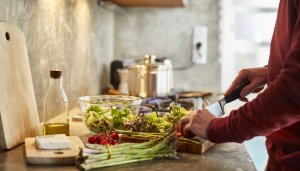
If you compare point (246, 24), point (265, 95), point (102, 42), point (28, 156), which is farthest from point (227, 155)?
point (246, 24)

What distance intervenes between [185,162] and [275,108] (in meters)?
0.33

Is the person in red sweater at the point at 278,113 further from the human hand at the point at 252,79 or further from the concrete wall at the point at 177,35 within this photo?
the concrete wall at the point at 177,35

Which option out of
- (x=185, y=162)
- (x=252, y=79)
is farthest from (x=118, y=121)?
(x=252, y=79)

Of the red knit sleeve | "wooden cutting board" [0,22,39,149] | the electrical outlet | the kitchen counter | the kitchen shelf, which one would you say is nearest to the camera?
the red knit sleeve

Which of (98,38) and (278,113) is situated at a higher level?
(98,38)

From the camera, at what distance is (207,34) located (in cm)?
303

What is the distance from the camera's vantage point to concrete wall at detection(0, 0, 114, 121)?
4.98ft

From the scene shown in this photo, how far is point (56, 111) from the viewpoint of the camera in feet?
4.30

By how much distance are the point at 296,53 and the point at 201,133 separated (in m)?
0.36

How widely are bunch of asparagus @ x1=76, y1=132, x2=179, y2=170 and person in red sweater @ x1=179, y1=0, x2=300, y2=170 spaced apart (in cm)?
10

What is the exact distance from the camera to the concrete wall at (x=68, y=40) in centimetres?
152

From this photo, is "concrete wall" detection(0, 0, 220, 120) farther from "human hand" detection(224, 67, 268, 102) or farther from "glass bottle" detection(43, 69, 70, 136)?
"human hand" detection(224, 67, 268, 102)

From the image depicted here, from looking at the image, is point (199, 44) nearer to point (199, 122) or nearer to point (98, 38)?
point (98, 38)

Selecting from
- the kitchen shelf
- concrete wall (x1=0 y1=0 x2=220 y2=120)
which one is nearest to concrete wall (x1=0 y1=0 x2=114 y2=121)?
concrete wall (x1=0 y1=0 x2=220 y2=120)
